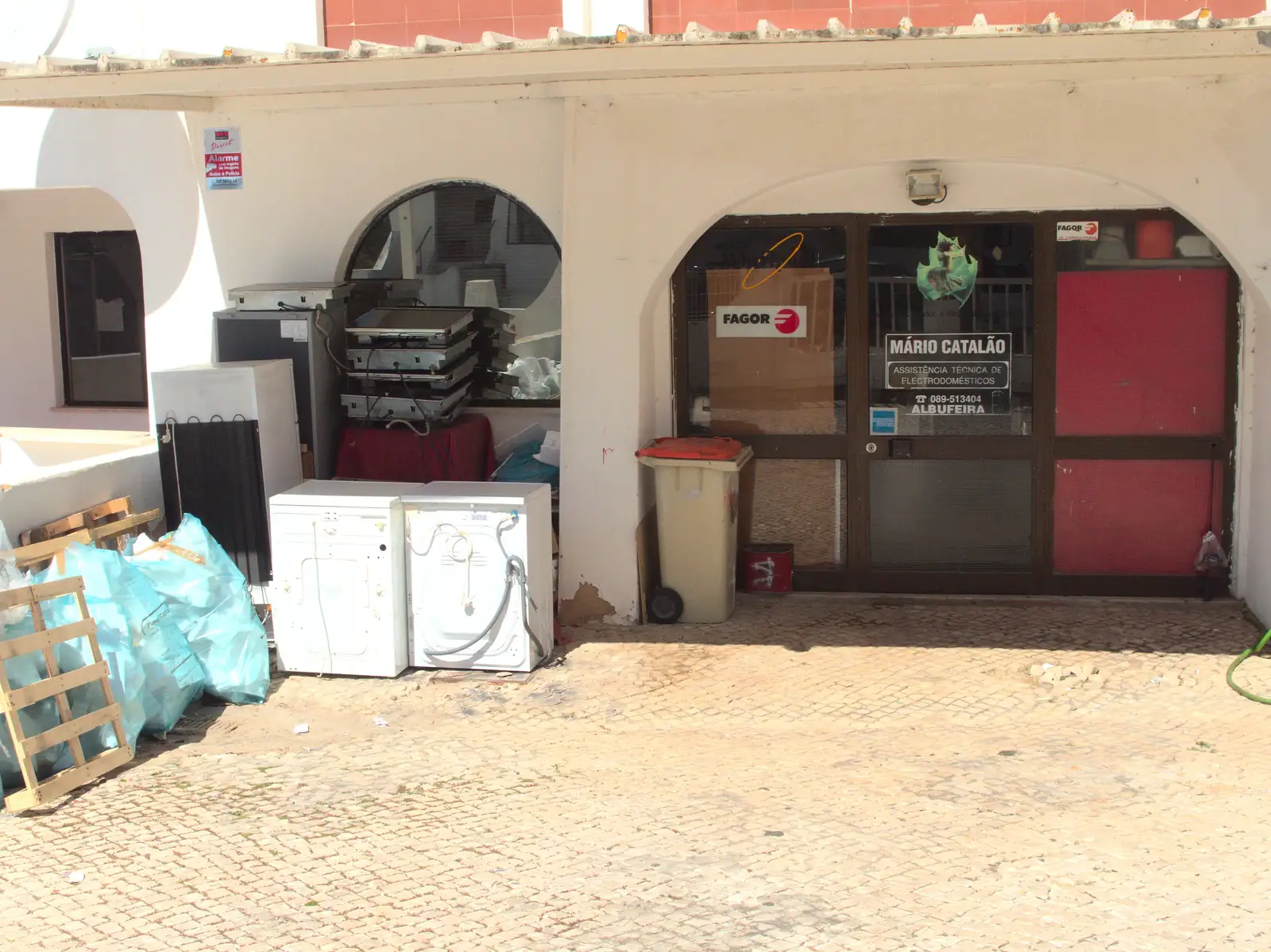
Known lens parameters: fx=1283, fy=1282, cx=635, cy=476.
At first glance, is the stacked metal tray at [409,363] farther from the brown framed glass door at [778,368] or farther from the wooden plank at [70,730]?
the wooden plank at [70,730]

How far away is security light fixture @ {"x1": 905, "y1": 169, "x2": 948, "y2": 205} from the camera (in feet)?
25.1

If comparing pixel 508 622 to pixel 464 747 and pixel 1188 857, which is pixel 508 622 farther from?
pixel 1188 857

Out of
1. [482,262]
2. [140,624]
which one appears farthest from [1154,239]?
[140,624]

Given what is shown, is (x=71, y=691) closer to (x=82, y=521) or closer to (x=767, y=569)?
(x=82, y=521)

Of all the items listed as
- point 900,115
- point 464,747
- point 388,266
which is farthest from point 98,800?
point 900,115

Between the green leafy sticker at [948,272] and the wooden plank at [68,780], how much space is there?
5.35 m

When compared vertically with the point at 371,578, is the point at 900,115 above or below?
above

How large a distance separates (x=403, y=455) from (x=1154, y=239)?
4863 millimetres

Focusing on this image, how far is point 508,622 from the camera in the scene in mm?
6863

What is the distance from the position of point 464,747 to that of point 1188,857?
313cm

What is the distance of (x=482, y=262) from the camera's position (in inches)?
338

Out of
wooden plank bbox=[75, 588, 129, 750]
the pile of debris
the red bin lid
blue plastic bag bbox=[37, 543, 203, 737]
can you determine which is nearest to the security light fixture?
the red bin lid

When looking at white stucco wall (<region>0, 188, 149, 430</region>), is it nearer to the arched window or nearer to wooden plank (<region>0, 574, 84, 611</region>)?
the arched window

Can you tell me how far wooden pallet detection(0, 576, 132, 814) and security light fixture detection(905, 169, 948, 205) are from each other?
5.08 m
